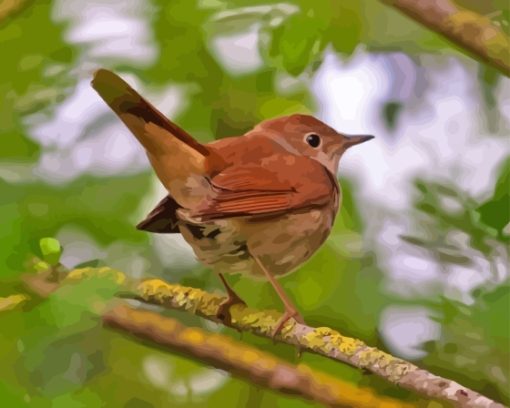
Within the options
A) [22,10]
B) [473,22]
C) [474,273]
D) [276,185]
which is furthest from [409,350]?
[22,10]

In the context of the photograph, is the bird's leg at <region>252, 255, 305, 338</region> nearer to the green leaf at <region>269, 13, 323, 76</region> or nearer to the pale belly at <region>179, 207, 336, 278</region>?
the pale belly at <region>179, 207, 336, 278</region>

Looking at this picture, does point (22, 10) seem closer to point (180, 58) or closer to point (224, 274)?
point (180, 58)

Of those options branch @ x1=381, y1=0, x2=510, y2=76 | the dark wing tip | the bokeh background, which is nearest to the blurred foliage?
the bokeh background

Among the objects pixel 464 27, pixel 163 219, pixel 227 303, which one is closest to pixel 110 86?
pixel 163 219

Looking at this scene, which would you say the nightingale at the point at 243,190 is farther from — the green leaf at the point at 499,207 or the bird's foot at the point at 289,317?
the green leaf at the point at 499,207

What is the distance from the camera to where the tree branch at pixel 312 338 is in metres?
0.77

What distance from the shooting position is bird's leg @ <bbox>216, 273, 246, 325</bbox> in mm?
830

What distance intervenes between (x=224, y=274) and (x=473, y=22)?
1.29ft

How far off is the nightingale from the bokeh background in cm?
2

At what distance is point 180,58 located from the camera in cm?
92

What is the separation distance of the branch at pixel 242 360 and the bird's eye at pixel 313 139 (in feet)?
0.74

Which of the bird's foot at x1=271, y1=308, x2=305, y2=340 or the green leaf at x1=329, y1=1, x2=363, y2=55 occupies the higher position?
the green leaf at x1=329, y1=1, x2=363, y2=55

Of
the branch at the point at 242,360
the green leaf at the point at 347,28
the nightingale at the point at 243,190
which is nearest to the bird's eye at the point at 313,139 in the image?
the nightingale at the point at 243,190

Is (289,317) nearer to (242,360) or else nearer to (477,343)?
(242,360)
